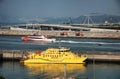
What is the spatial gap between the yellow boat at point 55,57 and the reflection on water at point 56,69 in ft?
1.41

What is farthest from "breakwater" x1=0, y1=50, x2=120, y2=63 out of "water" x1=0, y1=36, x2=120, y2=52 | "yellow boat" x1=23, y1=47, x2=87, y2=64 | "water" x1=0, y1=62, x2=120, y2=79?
"water" x1=0, y1=36, x2=120, y2=52

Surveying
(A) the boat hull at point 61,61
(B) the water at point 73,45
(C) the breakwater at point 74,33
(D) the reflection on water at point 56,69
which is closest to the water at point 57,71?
(D) the reflection on water at point 56,69

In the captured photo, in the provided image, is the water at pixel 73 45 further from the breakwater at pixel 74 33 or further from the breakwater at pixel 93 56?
the breakwater at pixel 74 33

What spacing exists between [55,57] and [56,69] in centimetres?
188

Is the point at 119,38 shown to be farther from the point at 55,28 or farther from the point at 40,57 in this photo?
the point at 40,57

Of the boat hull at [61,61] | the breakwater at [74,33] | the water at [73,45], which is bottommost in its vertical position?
the breakwater at [74,33]

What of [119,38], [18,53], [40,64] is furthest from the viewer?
[119,38]

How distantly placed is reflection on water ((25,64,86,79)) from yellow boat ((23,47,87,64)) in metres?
0.43

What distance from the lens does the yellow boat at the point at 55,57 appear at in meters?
27.8

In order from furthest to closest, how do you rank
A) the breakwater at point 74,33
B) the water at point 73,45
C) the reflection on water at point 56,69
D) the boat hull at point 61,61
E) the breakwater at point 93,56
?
the breakwater at point 74,33 → the water at point 73,45 → the breakwater at point 93,56 → the boat hull at point 61,61 → the reflection on water at point 56,69

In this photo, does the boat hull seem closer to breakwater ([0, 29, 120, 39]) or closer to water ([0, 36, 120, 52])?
water ([0, 36, 120, 52])

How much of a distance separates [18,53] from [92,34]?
981 inches

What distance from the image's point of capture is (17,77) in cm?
2312

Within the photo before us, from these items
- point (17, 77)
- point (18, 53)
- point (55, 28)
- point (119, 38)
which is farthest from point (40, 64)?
point (55, 28)
